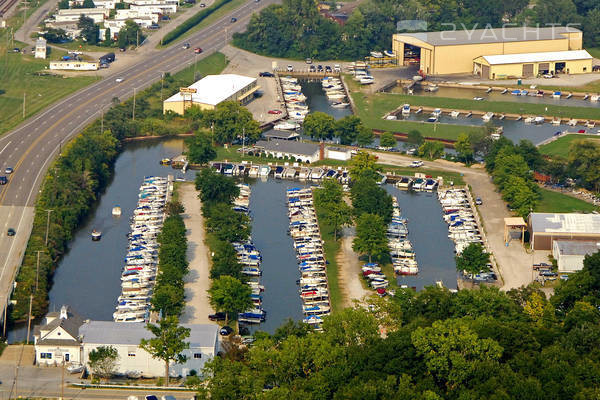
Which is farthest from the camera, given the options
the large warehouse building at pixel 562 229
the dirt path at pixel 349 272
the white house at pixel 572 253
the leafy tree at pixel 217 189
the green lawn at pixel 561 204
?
the green lawn at pixel 561 204

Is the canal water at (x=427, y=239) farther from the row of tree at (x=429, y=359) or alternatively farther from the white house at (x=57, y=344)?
the white house at (x=57, y=344)

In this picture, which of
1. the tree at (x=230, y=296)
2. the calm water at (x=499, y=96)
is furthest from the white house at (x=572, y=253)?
the calm water at (x=499, y=96)

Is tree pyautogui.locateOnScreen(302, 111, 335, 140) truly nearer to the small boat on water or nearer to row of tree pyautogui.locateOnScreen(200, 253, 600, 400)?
the small boat on water

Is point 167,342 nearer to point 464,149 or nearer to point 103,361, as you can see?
point 103,361

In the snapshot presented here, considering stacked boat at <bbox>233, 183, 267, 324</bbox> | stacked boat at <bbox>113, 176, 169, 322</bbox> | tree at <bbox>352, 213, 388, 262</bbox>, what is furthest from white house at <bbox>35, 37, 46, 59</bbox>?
tree at <bbox>352, 213, 388, 262</bbox>

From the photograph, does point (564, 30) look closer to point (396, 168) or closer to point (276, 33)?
point (276, 33)

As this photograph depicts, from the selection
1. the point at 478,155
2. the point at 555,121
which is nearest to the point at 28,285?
the point at 478,155
